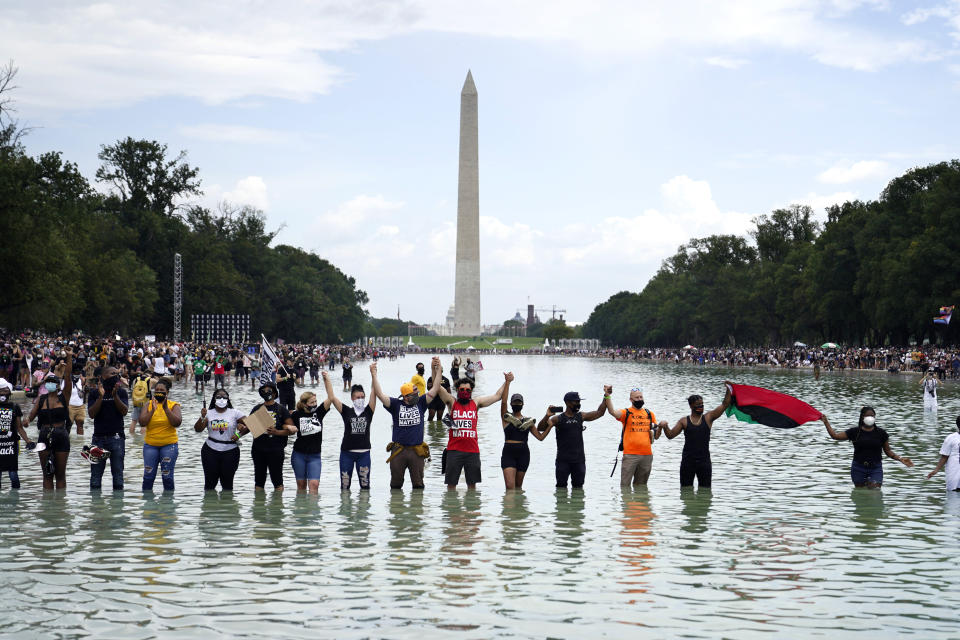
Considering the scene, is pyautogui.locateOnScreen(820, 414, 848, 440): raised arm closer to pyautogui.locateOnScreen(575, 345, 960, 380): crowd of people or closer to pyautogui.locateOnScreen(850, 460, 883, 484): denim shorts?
pyautogui.locateOnScreen(850, 460, 883, 484): denim shorts

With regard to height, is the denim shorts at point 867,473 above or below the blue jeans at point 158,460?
below

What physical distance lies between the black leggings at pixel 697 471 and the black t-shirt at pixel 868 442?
183 cm

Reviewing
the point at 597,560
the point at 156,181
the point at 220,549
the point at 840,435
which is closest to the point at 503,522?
the point at 597,560

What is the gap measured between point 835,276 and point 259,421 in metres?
82.5

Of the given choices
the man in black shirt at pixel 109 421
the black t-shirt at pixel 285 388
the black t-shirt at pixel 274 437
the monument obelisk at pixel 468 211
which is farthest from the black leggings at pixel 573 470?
the monument obelisk at pixel 468 211

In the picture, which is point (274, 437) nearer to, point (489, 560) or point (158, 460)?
point (158, 460)

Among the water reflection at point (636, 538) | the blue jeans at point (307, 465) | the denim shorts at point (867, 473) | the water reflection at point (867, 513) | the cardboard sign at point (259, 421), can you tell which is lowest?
the water reflection at point (867, 513)

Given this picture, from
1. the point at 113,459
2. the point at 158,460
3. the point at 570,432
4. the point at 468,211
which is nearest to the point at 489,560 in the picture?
the point at 570,432

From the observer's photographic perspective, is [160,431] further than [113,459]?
No

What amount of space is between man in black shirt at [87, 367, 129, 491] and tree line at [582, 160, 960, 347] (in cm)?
6304

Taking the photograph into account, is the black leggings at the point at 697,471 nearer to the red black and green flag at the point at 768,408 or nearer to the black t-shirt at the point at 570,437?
the red black and green flag at the point at 768,408

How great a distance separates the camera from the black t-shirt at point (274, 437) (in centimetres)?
1338

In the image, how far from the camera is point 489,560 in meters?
10.1

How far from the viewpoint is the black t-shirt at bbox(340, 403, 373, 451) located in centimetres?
1351
